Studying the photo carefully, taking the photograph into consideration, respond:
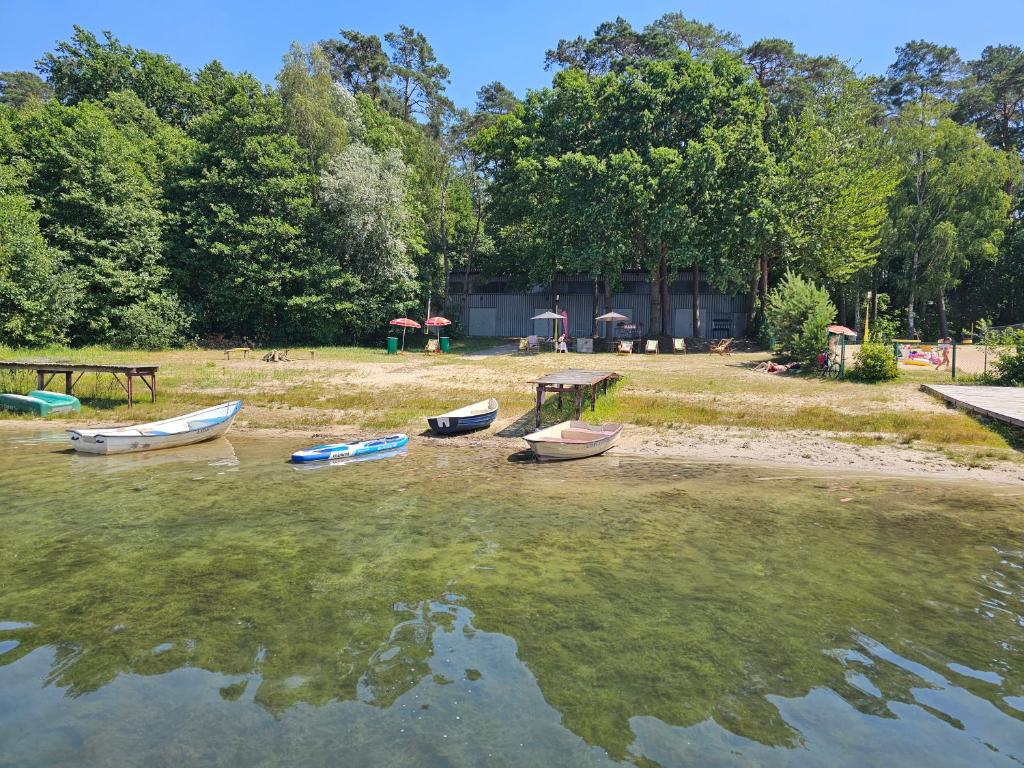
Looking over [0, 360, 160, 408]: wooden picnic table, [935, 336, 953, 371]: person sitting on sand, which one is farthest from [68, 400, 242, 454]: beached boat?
[935, 336, 953, 371]: person sitting on sand

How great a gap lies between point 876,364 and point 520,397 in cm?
1462

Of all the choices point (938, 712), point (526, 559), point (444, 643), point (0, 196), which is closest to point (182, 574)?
point (444, 643)

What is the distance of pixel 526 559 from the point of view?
11328mm

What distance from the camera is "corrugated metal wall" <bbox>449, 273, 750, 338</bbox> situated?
4956 cm

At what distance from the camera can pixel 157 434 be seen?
65.9 ft

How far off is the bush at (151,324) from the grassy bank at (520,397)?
622 cm

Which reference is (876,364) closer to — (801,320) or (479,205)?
(801,320)

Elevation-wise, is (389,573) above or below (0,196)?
below

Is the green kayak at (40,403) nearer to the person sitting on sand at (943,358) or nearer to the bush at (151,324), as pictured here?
the bush at (151,324)

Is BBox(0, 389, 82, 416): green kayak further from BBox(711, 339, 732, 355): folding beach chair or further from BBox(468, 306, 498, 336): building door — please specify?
BBox(711, 339, 732, 355): folding beach chair

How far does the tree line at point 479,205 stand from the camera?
132ft

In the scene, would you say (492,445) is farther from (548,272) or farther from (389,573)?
(548,272)

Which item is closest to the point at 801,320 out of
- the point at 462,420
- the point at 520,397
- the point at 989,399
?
the point at 989,399

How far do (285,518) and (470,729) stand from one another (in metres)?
8.16
